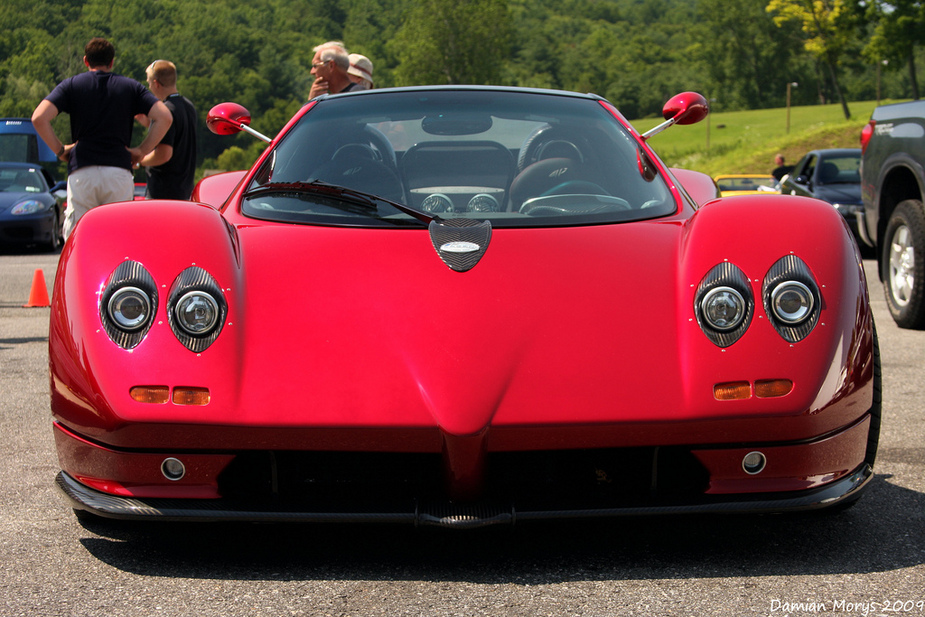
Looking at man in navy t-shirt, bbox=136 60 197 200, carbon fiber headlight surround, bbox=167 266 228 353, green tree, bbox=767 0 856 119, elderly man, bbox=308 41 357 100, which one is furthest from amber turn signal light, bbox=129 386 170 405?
green tree, bbox=767 0 856 119

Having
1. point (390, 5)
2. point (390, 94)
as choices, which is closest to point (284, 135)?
point (390, 94)

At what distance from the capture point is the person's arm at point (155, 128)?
5.78 metres

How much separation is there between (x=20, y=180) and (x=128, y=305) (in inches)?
545

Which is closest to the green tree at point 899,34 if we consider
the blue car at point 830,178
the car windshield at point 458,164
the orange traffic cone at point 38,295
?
the blue car at point 830,178

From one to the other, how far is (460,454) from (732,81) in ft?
372

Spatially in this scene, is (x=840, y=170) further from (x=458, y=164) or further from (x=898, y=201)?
(x=458, y=164)

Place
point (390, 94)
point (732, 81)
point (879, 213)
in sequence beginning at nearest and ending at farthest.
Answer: point (390, 94)
point (879, 213)
point (732, 81)

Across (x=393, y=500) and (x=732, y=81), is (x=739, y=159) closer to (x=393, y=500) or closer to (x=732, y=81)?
(x=393, y=500)

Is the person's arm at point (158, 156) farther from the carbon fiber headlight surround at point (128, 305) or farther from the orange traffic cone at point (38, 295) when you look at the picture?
the carbon fiber headlight surround at point (128, 305)

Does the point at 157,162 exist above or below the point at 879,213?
above

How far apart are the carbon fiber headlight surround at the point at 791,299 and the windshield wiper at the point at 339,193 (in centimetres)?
94

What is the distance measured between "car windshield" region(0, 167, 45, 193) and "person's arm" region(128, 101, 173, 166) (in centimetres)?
991

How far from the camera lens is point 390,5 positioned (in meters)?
127

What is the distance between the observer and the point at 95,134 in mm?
5656
